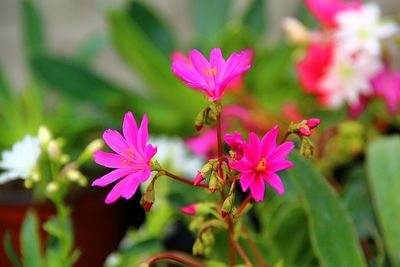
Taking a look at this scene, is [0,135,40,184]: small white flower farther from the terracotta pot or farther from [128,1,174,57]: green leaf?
[128,1,174,57]: green leaf

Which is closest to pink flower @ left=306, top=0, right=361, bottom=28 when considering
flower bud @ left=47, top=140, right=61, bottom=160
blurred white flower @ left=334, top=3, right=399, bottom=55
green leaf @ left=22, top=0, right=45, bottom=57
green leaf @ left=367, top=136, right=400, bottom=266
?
blurred white flower @ left=334, top=3, right=399, bottom=55

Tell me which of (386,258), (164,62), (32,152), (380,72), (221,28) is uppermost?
(221,28)

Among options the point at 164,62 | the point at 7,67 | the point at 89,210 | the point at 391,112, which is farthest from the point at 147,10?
the point at 7,67

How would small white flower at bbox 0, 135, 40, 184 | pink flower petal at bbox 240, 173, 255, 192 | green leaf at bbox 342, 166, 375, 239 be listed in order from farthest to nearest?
green leaf at bbox 342, 166, 375, 239 → small white flower at bbox 0, 135, 40, 184 → pink flower petal at bbox 240, 173, 255, 192

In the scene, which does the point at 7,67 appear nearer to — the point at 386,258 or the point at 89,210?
the point at 89,210

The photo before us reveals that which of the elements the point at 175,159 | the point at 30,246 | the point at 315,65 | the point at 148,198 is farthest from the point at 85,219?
the point at 148,198

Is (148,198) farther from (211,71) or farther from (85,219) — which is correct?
(85,219)
